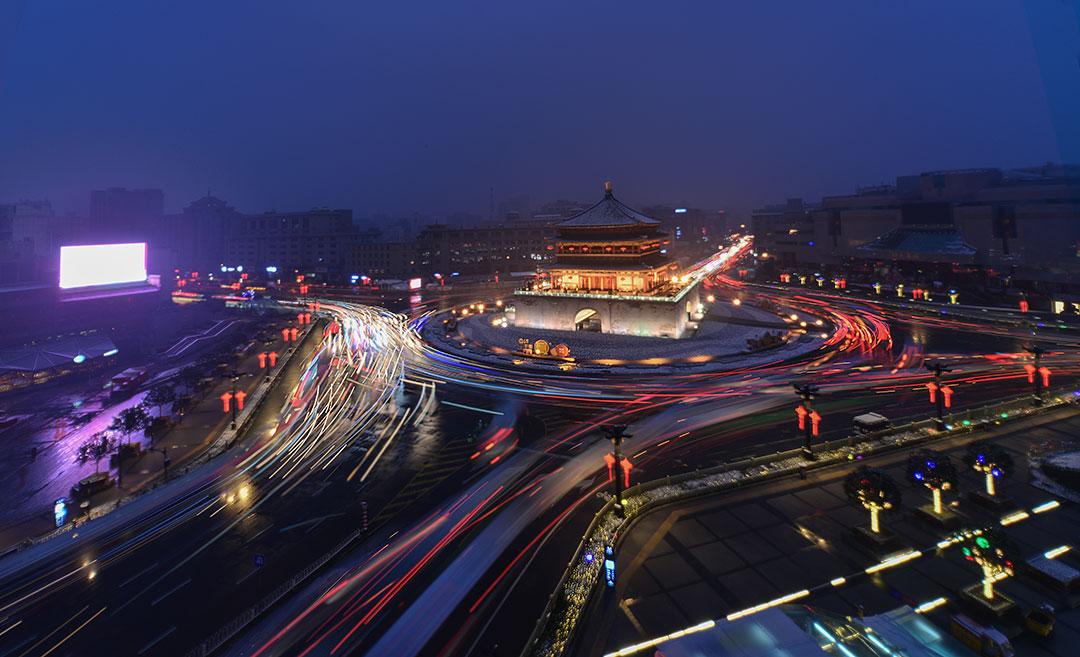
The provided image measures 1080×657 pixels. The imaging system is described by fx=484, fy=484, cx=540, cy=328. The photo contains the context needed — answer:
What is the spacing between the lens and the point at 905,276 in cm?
8588

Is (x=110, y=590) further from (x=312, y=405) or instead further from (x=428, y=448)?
(x=312, y=405)

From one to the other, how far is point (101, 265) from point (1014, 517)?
331 feet

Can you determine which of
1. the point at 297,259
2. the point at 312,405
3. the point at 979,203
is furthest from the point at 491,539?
the point at 297,259

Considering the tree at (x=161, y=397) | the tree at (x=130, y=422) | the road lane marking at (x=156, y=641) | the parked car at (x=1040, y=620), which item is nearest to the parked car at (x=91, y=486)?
the tree at (x=130, y=422)

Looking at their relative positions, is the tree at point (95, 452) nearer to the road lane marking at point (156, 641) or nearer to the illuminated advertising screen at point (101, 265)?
the road lane marking at point (156, 641)

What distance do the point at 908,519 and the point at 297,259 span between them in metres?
156

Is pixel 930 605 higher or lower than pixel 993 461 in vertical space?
lower

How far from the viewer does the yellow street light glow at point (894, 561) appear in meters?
14.7

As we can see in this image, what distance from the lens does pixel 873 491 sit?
15453 mm

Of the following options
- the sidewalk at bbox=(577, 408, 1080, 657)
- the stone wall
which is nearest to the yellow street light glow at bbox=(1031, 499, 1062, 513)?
the sidewalk at bbox=(577, 408, 1080, 657)

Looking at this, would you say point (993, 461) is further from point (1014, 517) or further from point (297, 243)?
point (297, 243)

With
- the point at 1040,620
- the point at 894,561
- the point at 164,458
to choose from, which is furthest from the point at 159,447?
the point at 1040,620

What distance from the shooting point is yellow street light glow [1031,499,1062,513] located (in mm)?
17516

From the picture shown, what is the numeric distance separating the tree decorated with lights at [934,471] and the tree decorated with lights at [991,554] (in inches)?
98.0
